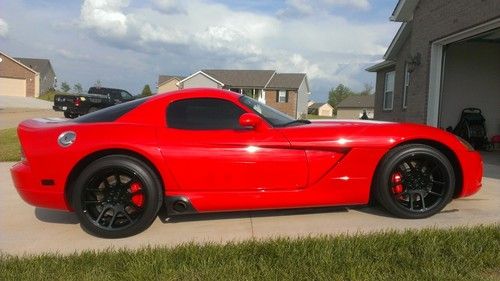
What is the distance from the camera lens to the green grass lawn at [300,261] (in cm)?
320

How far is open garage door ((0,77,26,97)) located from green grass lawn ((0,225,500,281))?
6465 centimetres

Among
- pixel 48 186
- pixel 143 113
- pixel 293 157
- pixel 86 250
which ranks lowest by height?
pixel 86 250

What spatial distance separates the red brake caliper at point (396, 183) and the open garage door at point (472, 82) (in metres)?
9.33

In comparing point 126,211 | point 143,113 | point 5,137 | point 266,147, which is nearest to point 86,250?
point 126,211

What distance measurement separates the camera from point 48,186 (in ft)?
13.8

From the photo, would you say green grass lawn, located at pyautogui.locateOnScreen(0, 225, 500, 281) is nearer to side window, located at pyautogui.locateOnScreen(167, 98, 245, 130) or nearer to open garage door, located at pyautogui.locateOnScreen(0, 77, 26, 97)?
side window, located at pyautogui.locateOnScreen(167, 98, 245, 130)

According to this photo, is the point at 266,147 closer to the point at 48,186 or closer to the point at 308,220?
the point at 308,220

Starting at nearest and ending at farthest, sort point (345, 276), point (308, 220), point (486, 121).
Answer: point (345, 276) → point (308, 220) → point (486, 121)

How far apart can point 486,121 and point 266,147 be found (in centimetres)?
1085

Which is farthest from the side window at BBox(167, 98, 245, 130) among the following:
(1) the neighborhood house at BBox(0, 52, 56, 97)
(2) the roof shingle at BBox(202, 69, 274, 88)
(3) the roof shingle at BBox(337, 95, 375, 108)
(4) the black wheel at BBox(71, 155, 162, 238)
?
(3) the roof shingle at BBox(337, 95, 375, 108)

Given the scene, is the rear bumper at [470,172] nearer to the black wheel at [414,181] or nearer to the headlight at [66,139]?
the black wheel at [414,181]

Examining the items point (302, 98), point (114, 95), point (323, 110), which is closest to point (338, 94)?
point (323, 110)

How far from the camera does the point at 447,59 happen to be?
43.0 feet

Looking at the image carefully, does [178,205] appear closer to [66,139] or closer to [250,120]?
[250,120]
